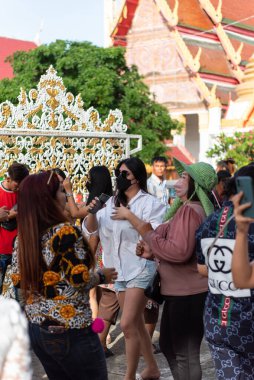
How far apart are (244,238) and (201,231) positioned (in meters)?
0.85

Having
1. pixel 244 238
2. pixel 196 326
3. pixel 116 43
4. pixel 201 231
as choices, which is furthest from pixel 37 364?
pixel 116 43

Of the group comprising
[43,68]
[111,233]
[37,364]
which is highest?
[43,68]

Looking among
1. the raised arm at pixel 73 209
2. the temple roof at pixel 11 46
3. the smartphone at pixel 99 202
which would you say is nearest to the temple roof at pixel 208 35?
the temple roof at pixel 11 46

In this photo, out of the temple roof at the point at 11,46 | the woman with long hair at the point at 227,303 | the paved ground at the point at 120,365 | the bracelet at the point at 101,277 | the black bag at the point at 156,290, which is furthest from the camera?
the temple roof at the point at 11,46

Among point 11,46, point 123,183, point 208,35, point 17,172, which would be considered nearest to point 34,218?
point 123,183

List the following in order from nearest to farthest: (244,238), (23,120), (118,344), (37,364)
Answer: (244,238), (37,364), (118,344), (23,120)

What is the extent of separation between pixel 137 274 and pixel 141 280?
5cm

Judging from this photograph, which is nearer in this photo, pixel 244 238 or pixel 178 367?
pixel 244 238

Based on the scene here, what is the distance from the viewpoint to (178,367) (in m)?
5.00

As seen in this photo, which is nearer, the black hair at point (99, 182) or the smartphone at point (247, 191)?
the smartphone at point (247, 191)

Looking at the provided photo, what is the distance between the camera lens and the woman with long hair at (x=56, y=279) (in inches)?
152

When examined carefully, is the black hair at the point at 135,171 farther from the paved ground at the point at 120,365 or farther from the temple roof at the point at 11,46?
the temple roof at the point at 11,46

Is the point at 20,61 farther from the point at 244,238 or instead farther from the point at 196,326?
the point at 244,238

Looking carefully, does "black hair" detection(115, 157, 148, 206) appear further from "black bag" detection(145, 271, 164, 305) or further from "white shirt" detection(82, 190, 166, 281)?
"black bag" detection(145, 271, 164, 305)
